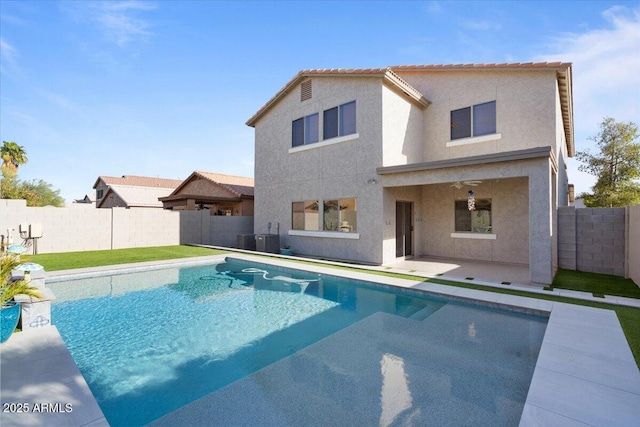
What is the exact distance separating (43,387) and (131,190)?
125ft

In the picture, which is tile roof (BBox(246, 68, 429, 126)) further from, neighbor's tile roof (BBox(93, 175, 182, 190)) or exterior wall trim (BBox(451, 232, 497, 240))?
neighbor's tile roof (BBox(93, 175, 182, 190))

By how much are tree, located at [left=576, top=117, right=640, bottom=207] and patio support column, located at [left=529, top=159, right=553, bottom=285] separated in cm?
2086

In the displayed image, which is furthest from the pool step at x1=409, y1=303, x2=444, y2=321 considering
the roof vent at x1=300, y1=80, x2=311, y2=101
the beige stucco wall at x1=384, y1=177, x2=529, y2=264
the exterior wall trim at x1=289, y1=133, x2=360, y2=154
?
the roof vent at x1=300, y1=80, x2=311, y2=101

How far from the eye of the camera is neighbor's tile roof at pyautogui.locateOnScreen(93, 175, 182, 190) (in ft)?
130

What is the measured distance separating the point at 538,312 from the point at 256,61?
16.3m

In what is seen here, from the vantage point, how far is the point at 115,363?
208 inches

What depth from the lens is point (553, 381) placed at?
416cm

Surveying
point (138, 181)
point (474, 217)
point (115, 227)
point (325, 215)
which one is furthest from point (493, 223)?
point (138, 181)

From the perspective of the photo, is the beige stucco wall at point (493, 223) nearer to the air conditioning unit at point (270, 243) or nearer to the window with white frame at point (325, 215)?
the window with white frame at point (325, 215)

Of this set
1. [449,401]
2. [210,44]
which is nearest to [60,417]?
[449,401]

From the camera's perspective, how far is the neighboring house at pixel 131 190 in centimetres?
3484

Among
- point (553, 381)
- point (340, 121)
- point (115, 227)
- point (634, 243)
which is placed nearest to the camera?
point (553, 381)

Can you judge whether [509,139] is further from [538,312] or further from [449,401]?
[449,401]

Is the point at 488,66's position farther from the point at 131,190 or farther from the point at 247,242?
the point at 131,190
